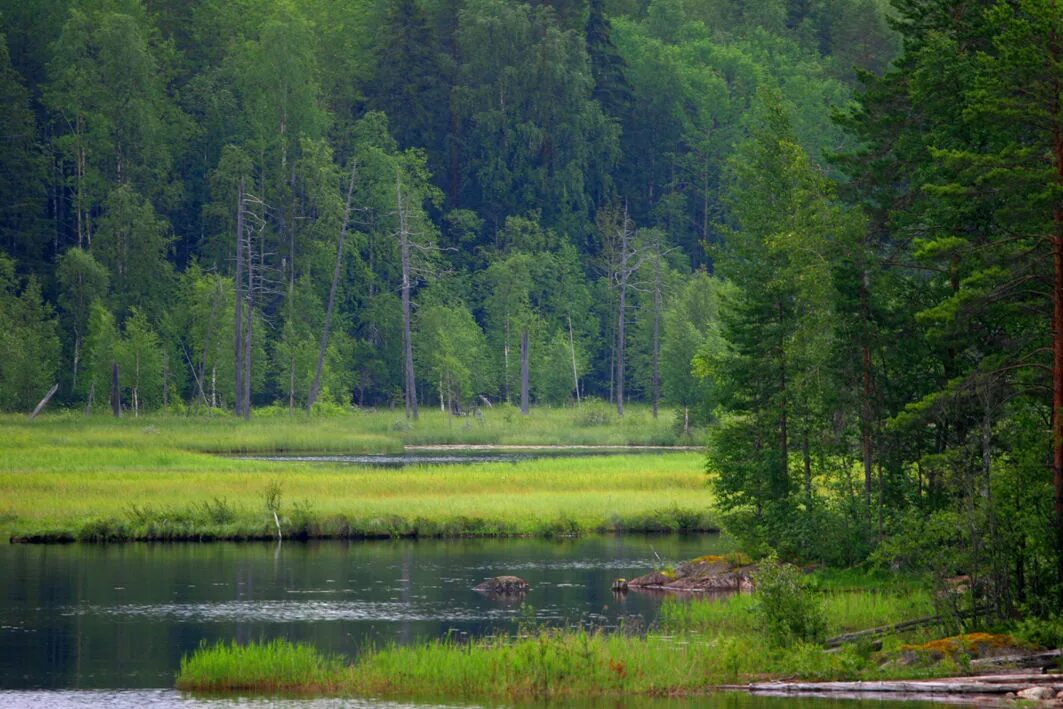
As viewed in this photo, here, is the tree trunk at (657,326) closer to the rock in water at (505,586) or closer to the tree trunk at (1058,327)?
the rock in water at (505,586)

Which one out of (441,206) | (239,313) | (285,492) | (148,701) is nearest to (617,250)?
(441,206)

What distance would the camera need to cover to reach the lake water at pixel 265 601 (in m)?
31.6

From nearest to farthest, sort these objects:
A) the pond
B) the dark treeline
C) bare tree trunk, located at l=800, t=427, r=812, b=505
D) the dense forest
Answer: bare tree trunk, located at l=800, t=427, r=812, b=505 → the dense forest → the pond → the dark treeline

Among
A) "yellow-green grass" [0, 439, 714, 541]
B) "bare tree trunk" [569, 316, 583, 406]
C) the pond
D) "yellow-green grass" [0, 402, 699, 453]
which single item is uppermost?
"bare tree trunk" [569, 316, 583, 406]

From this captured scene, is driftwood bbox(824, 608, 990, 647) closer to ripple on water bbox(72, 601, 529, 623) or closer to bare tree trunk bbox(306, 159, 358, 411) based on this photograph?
ripple on water bbox(72, 601, 529, 623)

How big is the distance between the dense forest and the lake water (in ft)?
18.5

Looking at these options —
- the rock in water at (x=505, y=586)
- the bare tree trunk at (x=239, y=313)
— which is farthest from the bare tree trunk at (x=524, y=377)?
the rock in water at (x=505, y=586)

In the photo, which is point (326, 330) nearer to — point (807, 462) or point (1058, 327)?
point (807, 462)

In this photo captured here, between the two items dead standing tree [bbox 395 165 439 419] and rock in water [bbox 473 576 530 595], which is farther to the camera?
dead standing tree [bbox 395 165 439 419]

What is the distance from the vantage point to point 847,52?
13438 cm

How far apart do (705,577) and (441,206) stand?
287 ft

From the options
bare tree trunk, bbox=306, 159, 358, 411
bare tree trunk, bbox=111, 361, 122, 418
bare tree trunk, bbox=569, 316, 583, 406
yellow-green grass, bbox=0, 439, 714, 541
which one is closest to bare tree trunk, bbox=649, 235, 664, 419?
bare tree trunk, bbox=569, 316, 583, 406

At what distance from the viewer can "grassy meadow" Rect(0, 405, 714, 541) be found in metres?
51.5

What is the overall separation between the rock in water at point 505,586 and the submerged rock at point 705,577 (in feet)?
→ 8.58
